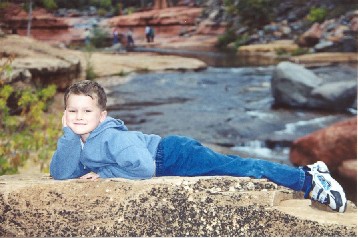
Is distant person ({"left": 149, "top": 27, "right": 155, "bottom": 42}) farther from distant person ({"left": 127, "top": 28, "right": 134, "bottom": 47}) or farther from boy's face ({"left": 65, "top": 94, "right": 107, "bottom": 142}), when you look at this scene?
boy's face ({"left": 65, "top": 94, "right": 107, "bottom": 142})

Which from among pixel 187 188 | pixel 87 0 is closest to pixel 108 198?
pixel 187 188

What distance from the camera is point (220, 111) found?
688 cm

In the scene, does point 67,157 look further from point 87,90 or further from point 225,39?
point 225,39

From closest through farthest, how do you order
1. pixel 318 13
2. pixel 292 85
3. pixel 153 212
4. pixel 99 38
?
1. pixel 153 212
2. pixel 292 85
3. pixel 318 13
4. pixel 99 38

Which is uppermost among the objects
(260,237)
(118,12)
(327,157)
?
(118,12)

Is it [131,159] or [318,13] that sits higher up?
[318,13]

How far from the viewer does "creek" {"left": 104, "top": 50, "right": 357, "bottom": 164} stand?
18.2ft

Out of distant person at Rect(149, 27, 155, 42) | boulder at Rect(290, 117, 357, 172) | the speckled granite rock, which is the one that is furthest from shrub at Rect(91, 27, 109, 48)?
the speckled granite rock

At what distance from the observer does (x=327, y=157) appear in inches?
175

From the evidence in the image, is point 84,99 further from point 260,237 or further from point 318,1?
point 318,1

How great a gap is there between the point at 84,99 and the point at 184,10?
19.9ft

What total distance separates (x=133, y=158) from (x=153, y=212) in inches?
7.0

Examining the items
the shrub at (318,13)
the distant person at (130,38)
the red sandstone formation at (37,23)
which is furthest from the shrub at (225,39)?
the red sandstone formation at (37,23)

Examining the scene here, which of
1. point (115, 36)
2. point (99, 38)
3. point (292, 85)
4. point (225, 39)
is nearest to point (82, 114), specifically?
point (292, 85)
